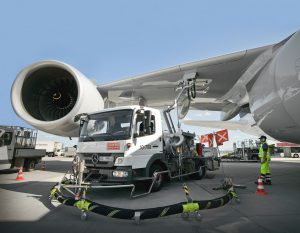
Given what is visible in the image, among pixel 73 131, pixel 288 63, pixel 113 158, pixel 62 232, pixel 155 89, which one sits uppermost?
pixel 155 89

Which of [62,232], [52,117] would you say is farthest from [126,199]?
[52,117]

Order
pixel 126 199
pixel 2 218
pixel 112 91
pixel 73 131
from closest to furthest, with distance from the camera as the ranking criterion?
pixel 2 218 → pixel 126 199 → pixel 73 131 → pixel 112 91

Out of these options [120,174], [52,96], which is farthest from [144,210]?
[52,96]

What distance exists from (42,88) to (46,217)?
483 centimetres

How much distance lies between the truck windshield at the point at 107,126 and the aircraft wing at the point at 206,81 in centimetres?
193

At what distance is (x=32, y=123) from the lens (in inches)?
274

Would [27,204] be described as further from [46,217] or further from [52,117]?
[52,117]

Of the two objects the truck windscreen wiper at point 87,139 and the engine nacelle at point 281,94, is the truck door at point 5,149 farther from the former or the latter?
the engine nacelle at point 281,94

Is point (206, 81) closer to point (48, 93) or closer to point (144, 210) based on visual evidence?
point (48, 93)

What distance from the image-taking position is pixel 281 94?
16.3 ft

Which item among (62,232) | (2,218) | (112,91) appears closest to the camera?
(62,232)

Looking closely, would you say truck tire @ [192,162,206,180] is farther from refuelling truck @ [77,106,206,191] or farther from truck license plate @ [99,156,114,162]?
truck license plate @ [99,156,114,162]

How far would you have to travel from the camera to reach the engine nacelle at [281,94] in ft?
15.0

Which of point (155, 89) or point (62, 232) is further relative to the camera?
point (155, 89)
